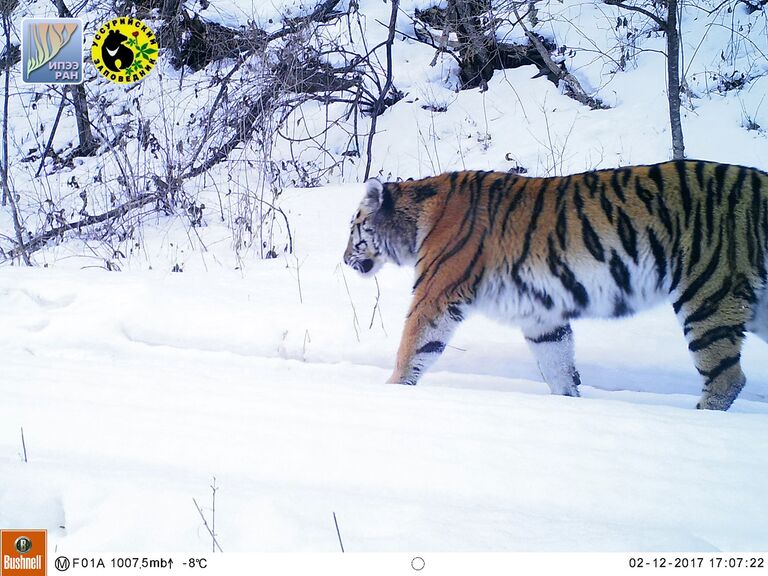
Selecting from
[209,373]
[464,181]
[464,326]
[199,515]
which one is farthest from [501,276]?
[199,515]

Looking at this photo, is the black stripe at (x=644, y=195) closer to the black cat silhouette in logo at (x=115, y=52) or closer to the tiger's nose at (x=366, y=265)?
the tiger's nose at (x=366, y=265)

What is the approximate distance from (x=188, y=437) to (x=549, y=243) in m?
2.19

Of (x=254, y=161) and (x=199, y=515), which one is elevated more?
(x=254, y=161)

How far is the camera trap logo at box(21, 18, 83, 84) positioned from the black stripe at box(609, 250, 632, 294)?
593 centimetres

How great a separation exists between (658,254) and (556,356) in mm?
807

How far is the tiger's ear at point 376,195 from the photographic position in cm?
457

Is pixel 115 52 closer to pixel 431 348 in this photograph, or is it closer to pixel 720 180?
pixel 431 348

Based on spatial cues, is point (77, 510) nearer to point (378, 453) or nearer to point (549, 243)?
point (378, 453)

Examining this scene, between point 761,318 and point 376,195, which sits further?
point 376,195

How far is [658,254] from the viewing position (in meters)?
3.98

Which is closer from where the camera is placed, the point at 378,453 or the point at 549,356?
the point at 378,453

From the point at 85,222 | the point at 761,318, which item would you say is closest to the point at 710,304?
the point at 761,318

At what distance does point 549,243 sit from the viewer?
13.6 feet

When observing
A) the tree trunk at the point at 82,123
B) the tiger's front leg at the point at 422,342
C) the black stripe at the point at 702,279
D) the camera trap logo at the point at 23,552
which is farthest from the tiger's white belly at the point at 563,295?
the tree trunk at the point at 82,123
